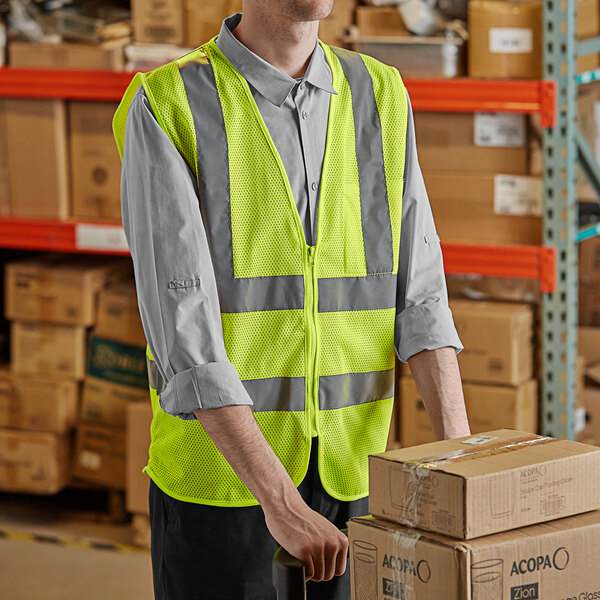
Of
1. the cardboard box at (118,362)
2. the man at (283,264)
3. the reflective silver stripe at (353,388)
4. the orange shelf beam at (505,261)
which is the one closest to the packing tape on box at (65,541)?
the cardboard box at (118,362)

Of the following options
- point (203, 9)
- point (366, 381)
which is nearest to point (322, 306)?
point (366, 381)

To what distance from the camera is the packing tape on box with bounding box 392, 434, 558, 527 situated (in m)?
1.28

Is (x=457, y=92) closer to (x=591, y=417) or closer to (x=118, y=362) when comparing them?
(x=591, y=417)

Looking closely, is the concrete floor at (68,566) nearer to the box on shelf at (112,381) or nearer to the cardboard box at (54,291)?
the box on shelf at (112,381)

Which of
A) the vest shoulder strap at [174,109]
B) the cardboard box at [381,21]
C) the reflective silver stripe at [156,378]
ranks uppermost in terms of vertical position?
the cardboard box at [381,21]

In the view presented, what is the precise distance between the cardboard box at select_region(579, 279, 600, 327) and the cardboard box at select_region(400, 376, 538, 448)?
86cm

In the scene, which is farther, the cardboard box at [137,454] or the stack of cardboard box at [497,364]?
the cardboard box at [137,454]

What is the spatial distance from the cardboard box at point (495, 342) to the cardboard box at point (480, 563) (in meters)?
2.00

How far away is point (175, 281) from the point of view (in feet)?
5.03

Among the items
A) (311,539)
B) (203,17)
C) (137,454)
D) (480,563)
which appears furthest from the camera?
(137,454)

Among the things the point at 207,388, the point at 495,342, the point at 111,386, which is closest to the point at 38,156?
the point at 111,386

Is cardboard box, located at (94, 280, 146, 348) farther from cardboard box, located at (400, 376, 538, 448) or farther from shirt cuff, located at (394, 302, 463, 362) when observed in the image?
shirt cuff, located at (394, 302, 463, 362)

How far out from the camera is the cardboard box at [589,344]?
4.02 metres

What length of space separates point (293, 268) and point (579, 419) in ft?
7.13
